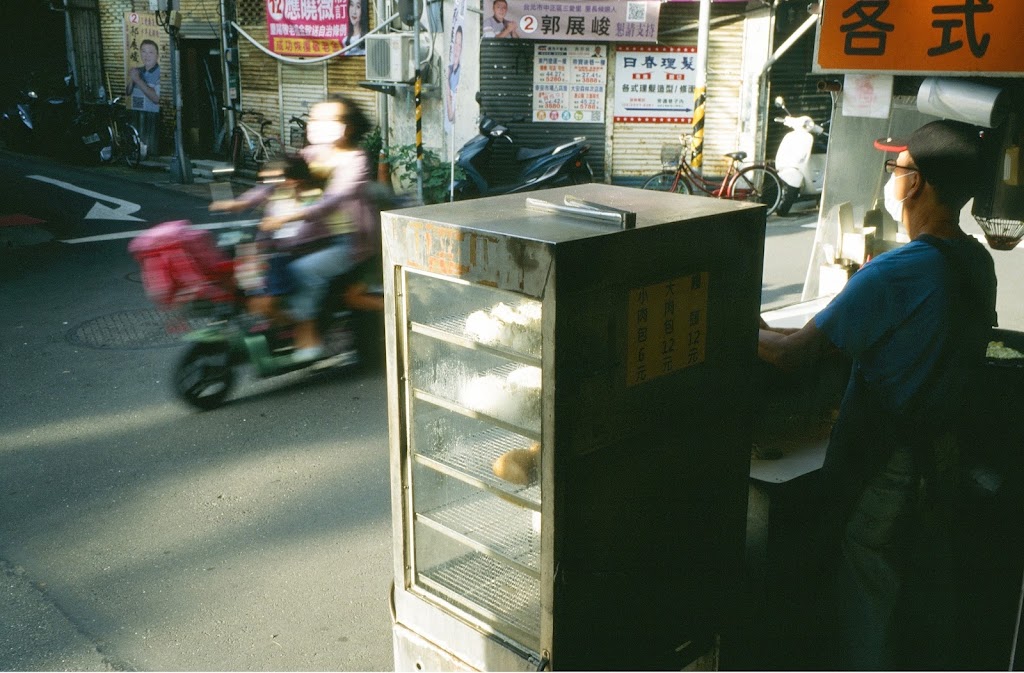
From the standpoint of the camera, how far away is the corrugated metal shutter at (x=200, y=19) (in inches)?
732

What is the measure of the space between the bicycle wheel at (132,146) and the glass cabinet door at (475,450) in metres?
17.9

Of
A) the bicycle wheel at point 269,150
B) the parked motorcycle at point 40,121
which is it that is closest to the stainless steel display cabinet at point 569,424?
the bicycle wheel at point 269,150

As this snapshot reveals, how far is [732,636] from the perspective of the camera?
9.23 ft

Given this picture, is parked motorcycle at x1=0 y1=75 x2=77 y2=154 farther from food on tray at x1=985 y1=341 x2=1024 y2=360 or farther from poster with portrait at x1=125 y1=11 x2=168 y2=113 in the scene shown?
food on tray at x1=985 y1=341 x2=1024 y2=360

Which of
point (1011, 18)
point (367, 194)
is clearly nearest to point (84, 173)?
point (367, 194)

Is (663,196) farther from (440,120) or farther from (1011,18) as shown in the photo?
(440,120)

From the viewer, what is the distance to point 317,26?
1641 cm

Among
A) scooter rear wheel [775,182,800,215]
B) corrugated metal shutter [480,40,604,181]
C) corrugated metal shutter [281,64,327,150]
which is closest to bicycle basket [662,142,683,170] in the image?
corrugated metal shutter [480,40,604,181]

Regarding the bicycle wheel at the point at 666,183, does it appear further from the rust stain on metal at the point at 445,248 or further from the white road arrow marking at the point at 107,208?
the rust stain on metal at the point at 445,248

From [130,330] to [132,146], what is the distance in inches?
481

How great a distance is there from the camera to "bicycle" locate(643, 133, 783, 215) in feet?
41.7

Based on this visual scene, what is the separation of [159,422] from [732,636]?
4281 mm

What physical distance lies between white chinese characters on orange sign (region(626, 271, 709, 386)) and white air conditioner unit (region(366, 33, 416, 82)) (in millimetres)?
12442

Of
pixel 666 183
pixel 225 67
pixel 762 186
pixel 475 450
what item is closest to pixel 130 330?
pixel 475 450
